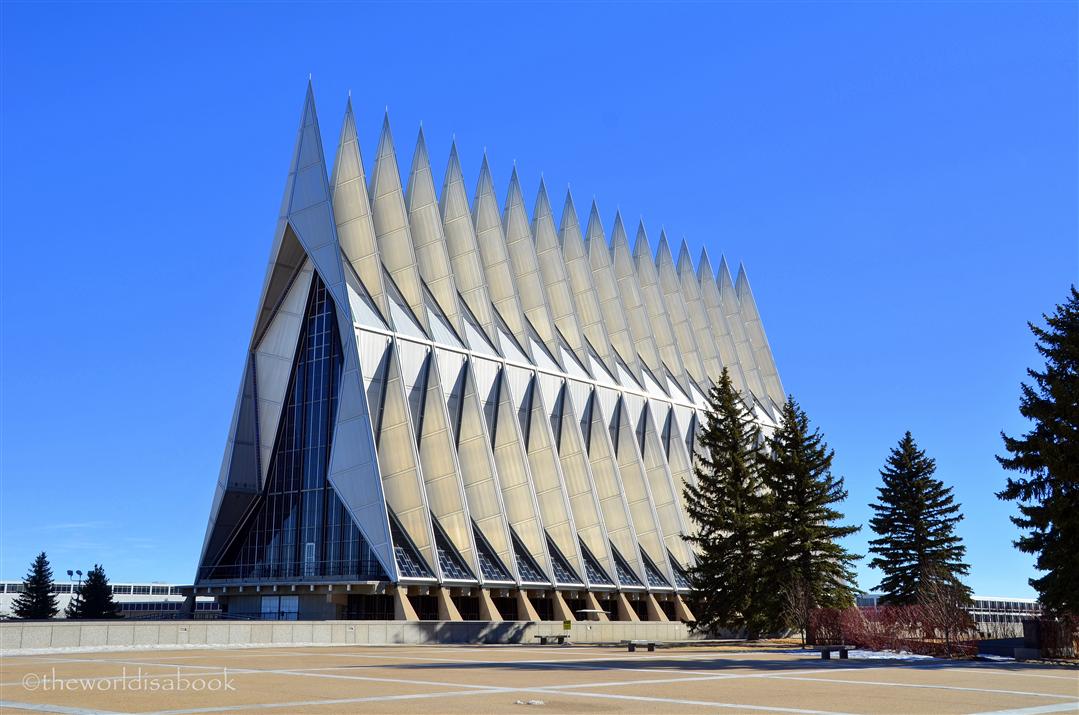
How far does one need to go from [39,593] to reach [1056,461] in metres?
75.7

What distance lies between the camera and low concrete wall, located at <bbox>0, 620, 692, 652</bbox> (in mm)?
23406

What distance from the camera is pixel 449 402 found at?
46250 millimetres

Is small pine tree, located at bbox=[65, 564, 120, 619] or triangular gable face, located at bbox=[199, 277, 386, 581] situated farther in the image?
small pine tree, located at bbox=[65, 564, 120, 619]

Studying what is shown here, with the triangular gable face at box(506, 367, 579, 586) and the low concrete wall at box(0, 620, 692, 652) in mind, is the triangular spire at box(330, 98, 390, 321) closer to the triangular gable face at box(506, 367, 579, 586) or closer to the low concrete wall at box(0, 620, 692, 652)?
the triangular gable face at box(506, 367, 579, 586)

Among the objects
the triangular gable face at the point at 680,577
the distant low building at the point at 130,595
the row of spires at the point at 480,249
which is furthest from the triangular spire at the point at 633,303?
the distant low building at the point at 130,595

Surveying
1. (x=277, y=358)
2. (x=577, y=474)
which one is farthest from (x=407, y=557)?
(x=577, y=474)

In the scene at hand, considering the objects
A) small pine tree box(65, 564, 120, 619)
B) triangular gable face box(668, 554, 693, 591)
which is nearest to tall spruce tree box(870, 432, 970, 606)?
triangular gable face box(668, 554, 693, 591)

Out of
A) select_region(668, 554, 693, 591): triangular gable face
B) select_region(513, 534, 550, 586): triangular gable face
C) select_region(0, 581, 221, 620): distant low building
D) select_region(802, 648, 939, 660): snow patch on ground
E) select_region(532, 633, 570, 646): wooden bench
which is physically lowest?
select_region(0, 581, 221, 620): distant low building

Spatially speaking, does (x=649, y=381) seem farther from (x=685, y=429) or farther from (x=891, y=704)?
(x=891, y=704)

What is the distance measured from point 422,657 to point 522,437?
2553 cm

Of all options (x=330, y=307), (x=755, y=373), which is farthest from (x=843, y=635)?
(x=755, y=373)

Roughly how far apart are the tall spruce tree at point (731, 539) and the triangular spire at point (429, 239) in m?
14.5

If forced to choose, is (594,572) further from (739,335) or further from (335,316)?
(739,335)

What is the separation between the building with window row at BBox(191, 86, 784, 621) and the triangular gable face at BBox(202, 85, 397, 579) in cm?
10
